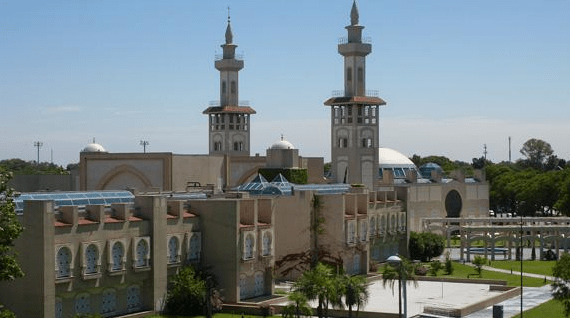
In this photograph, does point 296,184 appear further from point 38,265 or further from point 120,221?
point 38,265

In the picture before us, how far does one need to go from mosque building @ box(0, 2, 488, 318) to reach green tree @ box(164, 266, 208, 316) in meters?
0.58

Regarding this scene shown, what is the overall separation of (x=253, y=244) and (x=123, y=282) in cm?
886

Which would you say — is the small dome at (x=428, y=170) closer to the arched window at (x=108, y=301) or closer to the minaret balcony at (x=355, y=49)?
the minaret balcony at (x=355, y=49)

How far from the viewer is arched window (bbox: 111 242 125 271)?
4550cm

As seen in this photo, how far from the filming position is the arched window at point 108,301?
45.4 m

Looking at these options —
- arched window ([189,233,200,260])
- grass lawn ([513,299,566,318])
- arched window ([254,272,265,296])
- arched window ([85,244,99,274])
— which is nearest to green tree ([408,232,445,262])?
grass lawn ([513,299,566,318])

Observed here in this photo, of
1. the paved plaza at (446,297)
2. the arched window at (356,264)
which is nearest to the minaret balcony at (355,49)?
the arched window at (356,264)

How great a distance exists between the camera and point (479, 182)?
10831 cm

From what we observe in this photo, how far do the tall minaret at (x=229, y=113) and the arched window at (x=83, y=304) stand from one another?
5505cm

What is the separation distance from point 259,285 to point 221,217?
5.38m

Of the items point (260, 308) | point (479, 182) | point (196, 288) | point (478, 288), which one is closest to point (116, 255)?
point (196, 288)

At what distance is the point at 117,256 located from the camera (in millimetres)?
45781

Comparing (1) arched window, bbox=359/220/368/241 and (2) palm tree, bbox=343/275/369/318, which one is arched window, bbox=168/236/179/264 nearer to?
(2) palm tree, bbox=343/275/369/318

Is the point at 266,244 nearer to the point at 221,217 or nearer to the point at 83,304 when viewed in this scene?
the point at 221,217
